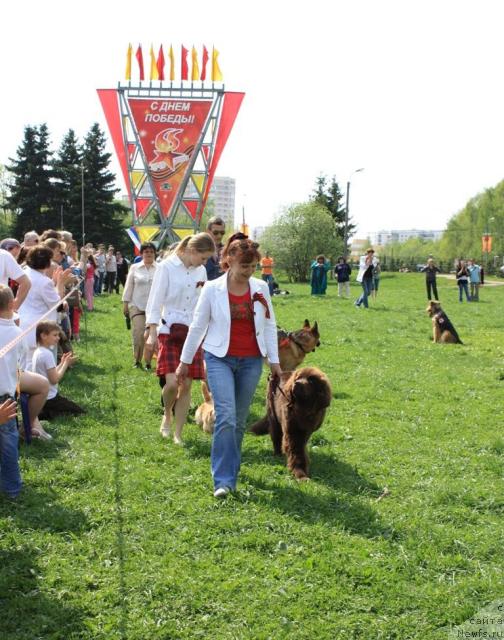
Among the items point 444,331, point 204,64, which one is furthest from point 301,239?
point 444,331

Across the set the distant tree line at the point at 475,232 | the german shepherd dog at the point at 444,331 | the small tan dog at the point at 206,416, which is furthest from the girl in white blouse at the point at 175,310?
the distant tree line at the point at 475,232

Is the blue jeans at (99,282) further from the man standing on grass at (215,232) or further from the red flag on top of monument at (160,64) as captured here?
the man standing on grass at (215,232)

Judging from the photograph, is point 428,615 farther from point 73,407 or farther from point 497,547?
point 73,407

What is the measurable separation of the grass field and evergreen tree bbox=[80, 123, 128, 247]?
48552 millimetres

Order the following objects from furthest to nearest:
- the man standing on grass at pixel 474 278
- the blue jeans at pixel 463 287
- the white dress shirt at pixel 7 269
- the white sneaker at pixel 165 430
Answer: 1. the man standing on grass at pixel 474 278
2. the blue jeans at pixel 463 287
3. the white sneaker at pixel 165 430
4. the white dress shirt at pixel 7 269

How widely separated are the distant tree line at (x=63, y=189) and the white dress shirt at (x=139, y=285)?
4530cm

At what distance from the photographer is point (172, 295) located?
23.0 feet

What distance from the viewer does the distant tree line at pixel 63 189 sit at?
5494cm

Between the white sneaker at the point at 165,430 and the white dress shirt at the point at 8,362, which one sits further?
the white sneaker at the point at 165,430

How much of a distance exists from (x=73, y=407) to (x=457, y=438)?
14.6 ft

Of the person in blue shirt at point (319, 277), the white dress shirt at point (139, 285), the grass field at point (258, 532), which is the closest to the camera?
the grass field at point (258, 532)

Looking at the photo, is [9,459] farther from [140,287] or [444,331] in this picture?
[444,331]

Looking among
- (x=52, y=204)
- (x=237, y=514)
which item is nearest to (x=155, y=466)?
(x=237, y=514)

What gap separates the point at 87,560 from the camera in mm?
4340
